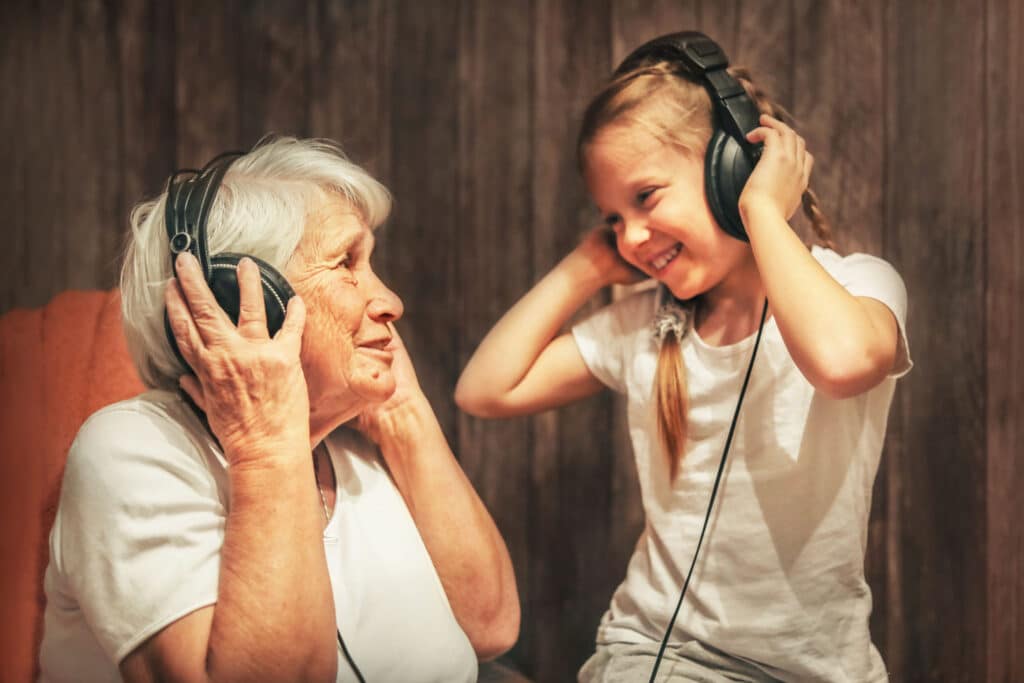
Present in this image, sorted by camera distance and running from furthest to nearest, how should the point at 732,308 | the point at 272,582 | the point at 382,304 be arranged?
the point at 732,308 < the point at 382,304 < the point at 272,582

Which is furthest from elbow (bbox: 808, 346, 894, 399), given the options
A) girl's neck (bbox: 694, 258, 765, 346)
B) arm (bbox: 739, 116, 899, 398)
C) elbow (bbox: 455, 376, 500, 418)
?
elbow (bbox: 455, 376, 500, 418)

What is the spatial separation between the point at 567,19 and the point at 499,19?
0.07 m

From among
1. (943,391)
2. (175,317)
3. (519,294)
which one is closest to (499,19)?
(519,294)

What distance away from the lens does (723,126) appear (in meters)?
0.93

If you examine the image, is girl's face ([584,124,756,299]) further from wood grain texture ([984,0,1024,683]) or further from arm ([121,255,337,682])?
arm ([121,255,337,682])

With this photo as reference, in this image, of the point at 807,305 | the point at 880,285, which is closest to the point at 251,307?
the point at 807,305

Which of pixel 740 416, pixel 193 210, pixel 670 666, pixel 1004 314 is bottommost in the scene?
pixel 670 666

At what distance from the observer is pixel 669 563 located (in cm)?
98

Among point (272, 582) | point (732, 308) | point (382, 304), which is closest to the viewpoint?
point (272, 582)

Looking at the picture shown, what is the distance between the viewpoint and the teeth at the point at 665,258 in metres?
0.95

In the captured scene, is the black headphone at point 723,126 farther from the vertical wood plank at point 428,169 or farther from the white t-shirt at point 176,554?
the white t-shirt at point 176,554

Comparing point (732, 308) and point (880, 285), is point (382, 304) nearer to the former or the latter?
point (732, 308)

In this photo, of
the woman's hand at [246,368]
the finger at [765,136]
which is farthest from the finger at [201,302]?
the finger at [765,136]

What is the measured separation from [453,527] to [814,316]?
0.39m
